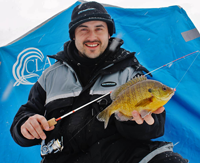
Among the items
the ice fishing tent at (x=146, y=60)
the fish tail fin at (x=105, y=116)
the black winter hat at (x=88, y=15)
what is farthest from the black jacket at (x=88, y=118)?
the ice fishing tent at (x=146, y=60)

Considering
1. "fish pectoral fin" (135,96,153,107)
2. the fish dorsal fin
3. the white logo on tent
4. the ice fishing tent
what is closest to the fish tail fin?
the fish dorsal fin

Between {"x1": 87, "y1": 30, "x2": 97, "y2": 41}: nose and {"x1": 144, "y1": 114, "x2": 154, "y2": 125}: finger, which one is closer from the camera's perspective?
{"x1": 144, "y1": 114, "x2": 154, "y2": 125}: finger

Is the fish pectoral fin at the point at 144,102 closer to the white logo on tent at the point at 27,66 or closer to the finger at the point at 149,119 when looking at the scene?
the finger at the point at 149,119

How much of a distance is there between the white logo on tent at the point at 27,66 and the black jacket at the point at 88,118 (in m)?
1.28

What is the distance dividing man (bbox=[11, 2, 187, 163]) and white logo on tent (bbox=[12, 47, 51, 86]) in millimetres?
1246

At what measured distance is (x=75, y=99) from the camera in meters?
1.74

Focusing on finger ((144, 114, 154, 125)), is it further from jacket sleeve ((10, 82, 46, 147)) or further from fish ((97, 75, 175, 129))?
jacket sleeve ((10, 82, 46, 147))

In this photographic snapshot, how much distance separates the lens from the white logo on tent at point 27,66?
304 cm

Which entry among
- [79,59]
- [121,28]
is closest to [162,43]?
[121,28]

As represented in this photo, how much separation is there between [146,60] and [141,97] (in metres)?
1.94

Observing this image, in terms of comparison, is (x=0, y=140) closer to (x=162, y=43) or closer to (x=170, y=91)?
(x=170, y=91)

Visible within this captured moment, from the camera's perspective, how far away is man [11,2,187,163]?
1.38 m

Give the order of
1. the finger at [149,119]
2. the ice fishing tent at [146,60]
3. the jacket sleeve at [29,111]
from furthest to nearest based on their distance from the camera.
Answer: the ice fishing tent at [146,60]
the jacket sleeve at [29,111]
the finger at [149,119]

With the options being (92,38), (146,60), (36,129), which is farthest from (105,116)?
(146,60)
